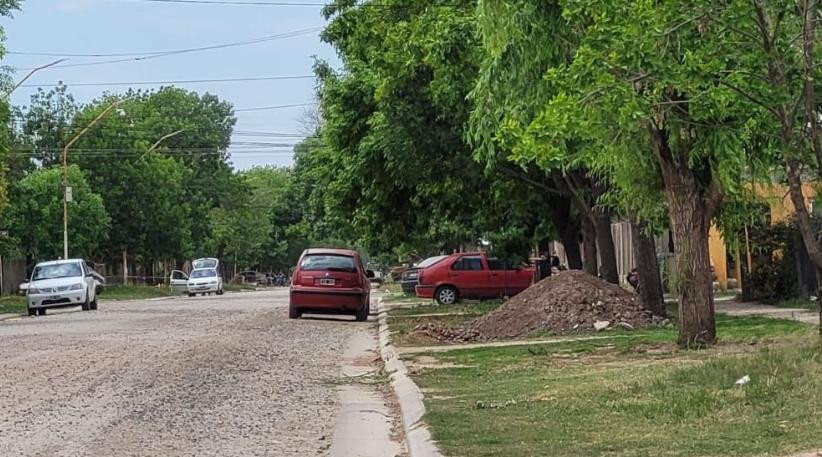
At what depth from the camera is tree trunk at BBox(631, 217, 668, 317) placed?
21.7m

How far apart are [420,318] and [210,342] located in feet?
28.1

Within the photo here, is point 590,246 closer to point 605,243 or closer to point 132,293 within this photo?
point 605,243

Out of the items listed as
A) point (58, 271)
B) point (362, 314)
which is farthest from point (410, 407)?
point (58, 271)

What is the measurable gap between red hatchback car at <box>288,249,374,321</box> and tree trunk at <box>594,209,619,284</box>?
582 centimetres

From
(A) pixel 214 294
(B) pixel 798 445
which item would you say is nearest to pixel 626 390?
(B) pixel 798 445

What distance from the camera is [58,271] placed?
37000 millimetres

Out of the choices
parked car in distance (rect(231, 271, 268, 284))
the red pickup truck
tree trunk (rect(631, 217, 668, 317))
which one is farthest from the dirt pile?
parked car in distance (rect(231, 271, 268, 284))

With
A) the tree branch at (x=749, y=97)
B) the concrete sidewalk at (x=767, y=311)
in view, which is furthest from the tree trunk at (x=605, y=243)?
the tree branch at (x=749, y=97)

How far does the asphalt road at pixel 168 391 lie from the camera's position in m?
10.4

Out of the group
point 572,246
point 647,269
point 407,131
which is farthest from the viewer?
point 572,246

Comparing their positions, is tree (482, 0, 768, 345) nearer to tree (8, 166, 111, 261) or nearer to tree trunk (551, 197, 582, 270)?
tree trunk (551, 197, 582, 270)

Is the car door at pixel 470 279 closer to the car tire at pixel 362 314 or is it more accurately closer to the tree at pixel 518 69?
the car tire at pixel 362 314

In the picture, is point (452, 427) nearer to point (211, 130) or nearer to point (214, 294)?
point (214, 294)

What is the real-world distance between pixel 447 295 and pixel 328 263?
8744 mm
